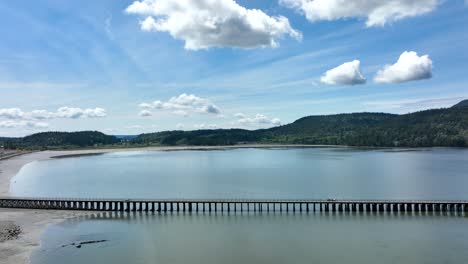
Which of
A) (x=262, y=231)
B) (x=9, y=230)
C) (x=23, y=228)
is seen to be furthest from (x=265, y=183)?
(x=9, y=230)

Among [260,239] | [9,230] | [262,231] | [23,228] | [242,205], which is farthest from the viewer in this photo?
[242,205]

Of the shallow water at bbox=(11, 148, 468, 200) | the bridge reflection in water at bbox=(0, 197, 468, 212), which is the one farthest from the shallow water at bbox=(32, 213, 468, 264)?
the shallow water at bbox=(11, 148, 468, 200)

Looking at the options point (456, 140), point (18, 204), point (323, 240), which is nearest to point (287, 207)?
point (323, 240)

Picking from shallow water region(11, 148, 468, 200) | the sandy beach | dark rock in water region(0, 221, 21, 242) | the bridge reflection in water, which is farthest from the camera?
shallow water region(11, 148, 468, 200)

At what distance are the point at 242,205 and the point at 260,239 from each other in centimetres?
1528

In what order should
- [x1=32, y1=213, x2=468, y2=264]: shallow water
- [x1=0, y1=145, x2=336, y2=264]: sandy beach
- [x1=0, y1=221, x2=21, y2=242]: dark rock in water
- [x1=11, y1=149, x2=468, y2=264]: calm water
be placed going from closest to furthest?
1. [x1=0, y1=145, x2=336, y2=264]: sandy beach
2. [x1=32, y1=213, x2=468, y2=264]: shallow water
3. [x1=11, y1=149, x2=468, y2=264]: calm water
4. [x1=0, y1=221, x2=21, y2=242]: dark rock in water

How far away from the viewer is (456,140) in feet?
561

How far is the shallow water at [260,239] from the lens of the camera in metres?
32.5

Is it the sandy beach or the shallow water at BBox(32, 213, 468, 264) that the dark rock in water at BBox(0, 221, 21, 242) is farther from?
the shallow water at BBox(32, 213, 468, 264)

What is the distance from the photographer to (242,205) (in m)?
53.2

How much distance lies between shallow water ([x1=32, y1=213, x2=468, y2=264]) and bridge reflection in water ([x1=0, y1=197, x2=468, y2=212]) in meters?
1.80

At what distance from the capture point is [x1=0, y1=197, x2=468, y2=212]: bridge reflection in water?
1941 inches

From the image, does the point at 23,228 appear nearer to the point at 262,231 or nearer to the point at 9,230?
the point at 9,230

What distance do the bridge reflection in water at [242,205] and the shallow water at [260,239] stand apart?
1804 millimetres
